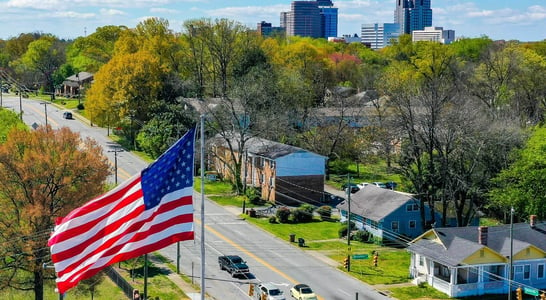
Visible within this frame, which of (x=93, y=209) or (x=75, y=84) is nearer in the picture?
(x=93, y=209)

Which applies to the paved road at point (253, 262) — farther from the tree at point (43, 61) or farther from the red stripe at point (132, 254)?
the tree at point (43, 61)

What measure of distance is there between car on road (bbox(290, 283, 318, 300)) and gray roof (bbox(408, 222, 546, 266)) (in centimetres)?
1029

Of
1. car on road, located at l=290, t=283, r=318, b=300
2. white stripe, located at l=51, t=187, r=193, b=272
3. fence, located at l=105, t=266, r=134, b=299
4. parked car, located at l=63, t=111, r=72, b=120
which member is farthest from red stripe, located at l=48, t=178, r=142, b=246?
parked car, located at l=63, t=111, r=72, b=120

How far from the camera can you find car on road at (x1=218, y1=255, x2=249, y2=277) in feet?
169

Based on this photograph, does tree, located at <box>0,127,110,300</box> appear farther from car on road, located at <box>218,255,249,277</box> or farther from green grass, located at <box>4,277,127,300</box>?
car on road, located at <box>218,255,249,277</box>

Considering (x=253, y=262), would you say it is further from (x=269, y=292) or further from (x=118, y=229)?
(x=118, y=229)

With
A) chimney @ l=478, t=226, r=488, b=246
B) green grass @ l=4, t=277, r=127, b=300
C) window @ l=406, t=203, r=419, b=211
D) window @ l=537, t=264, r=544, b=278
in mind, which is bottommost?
green grass @ l=4, t=277, r=127, b=300

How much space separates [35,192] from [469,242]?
30.1m

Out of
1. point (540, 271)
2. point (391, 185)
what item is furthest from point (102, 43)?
point (540, 271)

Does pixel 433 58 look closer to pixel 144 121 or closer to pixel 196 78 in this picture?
pixel 196 78

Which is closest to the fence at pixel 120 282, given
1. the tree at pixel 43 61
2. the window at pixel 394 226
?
the window at pixel 394 226

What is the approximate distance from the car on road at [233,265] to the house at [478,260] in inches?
496

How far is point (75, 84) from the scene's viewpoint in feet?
506

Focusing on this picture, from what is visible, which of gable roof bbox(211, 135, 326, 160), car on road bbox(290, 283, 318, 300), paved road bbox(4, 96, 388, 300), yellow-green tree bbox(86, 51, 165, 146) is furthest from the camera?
yellow-green tree bbox(86, 51, 165, 146)
